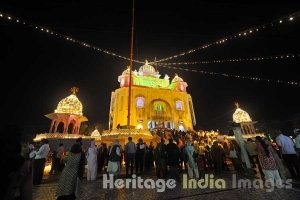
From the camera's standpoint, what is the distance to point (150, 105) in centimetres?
3909

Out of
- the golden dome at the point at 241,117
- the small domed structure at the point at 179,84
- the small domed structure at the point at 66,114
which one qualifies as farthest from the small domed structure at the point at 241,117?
the small domed structure at the point at 66,114

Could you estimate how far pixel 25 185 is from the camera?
240 centimetres

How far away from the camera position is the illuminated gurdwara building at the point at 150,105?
3744cm

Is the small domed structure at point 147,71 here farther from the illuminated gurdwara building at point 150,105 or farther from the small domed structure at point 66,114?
the small domed structure at point 66,114

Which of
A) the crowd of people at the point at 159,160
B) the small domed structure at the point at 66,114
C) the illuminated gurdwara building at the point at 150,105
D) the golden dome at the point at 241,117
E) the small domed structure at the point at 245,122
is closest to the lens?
the crowd of people at the point at 159,160

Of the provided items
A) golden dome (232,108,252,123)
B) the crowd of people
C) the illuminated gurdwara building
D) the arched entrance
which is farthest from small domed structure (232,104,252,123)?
the crowd of people

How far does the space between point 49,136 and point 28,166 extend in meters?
21.9

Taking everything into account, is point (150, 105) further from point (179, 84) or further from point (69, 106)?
point (69, 106)

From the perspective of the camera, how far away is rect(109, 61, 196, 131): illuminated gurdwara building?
123ft

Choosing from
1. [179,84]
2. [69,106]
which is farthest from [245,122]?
[69,106]

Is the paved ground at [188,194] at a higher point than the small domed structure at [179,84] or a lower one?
lower

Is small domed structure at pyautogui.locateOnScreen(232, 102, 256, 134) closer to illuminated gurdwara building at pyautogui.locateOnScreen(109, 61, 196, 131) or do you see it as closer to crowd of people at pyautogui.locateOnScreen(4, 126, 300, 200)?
illuminated gurdwara building at pyautogui.locateOnScreen(109, 61, 196, 131)

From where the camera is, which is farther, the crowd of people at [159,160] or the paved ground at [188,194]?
the paved ground at [188,194]

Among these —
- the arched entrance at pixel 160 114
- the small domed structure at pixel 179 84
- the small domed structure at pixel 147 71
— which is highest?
the small domed structure at pixel 147 71
